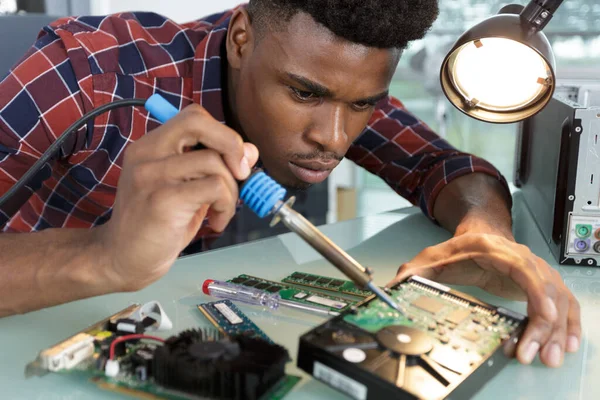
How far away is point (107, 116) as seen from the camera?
112 cm

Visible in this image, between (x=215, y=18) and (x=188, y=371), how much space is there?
1172mm

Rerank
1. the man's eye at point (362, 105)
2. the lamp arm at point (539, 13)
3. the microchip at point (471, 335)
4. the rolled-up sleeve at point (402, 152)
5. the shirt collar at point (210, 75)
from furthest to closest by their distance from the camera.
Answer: the rolled-up sleeve at point (402, 152), the shirt collar at point (210, 75), the man's eye at point (362, 105), the lamp arm at point (539, 13), the microchip at point (471, 335)

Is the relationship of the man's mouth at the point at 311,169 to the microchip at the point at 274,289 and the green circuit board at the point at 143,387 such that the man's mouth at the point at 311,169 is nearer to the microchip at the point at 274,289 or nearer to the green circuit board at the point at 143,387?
the microchip at the point at 274,289

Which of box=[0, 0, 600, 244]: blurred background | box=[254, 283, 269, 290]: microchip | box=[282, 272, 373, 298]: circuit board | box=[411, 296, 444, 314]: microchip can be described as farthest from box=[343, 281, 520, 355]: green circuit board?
box=[0, 0, 600, 244]: blurred background

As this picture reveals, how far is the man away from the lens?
653mm

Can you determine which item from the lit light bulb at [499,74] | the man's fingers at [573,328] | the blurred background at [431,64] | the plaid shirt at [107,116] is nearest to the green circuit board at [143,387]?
the man's fingers at [573,328]

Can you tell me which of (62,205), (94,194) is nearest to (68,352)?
(94,194)

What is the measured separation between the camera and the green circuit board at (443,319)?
63 centimetres

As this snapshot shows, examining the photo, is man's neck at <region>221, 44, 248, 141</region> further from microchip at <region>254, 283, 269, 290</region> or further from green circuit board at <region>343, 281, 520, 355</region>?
green circuit board at <region>343, 281, 520, 355</region>

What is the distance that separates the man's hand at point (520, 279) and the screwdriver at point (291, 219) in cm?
10

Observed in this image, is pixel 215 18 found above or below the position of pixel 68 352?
above

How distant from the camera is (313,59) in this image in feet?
3.16

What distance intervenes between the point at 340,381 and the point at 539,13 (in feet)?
2.15

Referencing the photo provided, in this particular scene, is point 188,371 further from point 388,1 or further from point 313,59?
point 388,1
